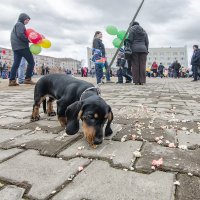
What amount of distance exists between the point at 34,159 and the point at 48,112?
6.17ft

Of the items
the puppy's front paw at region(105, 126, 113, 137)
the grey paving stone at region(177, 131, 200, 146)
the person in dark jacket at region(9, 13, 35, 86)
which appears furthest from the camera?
the person in dark jacket at region(9, 13, 35, 86)

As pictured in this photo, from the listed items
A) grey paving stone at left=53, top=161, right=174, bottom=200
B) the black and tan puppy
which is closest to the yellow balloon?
the black and tan puppy

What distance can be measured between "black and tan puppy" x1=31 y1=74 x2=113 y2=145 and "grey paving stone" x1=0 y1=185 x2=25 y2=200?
0.82 metres

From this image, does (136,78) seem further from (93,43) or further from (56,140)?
(56,140)

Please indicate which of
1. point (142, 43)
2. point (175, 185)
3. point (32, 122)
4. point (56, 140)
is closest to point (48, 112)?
point (32, 122)

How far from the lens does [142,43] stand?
9.91 meters

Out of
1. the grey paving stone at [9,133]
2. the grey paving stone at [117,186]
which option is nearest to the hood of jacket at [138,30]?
the grey paving stone at [9,133]

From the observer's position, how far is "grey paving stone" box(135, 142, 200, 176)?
70.1 inches

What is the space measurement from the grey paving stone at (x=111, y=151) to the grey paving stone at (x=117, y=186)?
0.65 feet

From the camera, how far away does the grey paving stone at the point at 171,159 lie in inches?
70.1

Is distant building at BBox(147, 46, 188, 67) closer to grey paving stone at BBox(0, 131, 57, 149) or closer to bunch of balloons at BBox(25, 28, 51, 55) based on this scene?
bunch of balloons at BBox(25, 28, 51, 55)

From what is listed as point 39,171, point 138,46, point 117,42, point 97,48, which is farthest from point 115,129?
point 117,42

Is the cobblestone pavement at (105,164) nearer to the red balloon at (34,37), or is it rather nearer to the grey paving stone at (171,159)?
the grey paving stone at (171,159)

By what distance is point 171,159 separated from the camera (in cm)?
196
